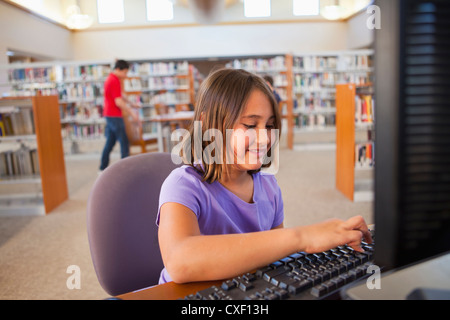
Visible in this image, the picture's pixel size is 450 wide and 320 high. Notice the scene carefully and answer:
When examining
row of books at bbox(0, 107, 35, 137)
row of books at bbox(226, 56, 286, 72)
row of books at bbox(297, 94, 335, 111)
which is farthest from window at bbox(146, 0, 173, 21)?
row of books at bbox(0, 107, 35, 137)

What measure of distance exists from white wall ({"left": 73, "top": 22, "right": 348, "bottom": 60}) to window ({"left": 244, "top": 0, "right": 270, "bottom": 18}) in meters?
0.32

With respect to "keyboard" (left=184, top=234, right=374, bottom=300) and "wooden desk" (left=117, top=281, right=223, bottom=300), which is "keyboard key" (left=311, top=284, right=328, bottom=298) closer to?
"keyboard" (left=184, top=234, right=374, bottom=300)

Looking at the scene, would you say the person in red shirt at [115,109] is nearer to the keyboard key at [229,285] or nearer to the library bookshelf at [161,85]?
the library bookshelf at [161,85]

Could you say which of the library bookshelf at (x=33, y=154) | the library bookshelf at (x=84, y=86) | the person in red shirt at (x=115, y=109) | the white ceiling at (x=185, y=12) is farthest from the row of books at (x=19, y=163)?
the white ceiling at (x=185, y=12)

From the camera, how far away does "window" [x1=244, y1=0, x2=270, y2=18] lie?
11062 millimetres

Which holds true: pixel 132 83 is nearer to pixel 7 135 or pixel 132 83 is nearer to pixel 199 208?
pixel 7 135

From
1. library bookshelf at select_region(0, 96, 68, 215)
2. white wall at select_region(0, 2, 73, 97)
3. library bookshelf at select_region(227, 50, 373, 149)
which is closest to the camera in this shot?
library bookshelf at select_region(0, 96, 68, 215)

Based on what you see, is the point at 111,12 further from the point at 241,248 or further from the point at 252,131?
the point at 241,248

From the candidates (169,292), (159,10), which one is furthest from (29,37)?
(169,292)

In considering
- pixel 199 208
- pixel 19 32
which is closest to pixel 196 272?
pixel 199 208

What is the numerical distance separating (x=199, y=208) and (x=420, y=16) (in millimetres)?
571

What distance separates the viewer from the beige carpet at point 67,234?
2211 millimetres

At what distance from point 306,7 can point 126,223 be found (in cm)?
1147

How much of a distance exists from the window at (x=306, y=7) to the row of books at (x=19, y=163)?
9547 mm
